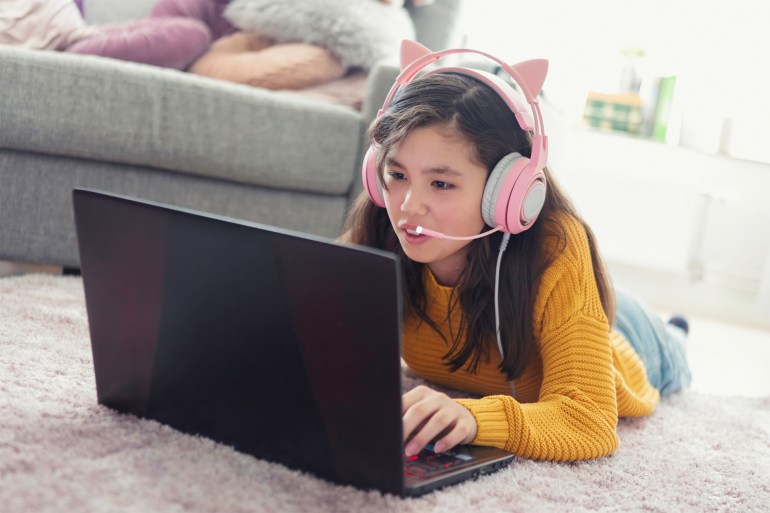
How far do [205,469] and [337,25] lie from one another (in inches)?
58.2

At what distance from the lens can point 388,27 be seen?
2094mm

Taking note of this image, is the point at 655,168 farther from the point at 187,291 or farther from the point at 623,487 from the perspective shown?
the point at 187,291

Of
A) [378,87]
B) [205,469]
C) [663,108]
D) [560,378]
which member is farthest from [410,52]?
[663,108]

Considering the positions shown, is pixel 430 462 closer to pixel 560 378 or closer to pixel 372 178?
pixel 560 378

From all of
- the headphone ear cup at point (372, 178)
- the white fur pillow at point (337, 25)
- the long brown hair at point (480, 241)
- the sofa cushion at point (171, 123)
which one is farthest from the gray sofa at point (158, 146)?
the headphone ear cup at point (372, 178)

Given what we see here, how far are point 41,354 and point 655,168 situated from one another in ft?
8.08

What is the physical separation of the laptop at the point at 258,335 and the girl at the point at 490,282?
0.13 meters

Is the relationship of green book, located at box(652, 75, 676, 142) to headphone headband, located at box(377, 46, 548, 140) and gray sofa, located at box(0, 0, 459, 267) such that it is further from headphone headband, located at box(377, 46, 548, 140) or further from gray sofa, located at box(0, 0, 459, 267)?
headphone headband, located at box(377, 46, 548, 140)

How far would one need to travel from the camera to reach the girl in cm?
96

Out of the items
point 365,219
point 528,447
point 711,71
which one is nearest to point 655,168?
point 711,71

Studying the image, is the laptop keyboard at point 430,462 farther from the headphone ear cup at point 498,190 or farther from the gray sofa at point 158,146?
the gray sofa at point 158,146

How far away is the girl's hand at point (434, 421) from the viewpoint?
818 mm

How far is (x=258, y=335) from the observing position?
72cm

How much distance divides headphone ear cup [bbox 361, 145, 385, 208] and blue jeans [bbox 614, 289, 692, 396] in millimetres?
599
